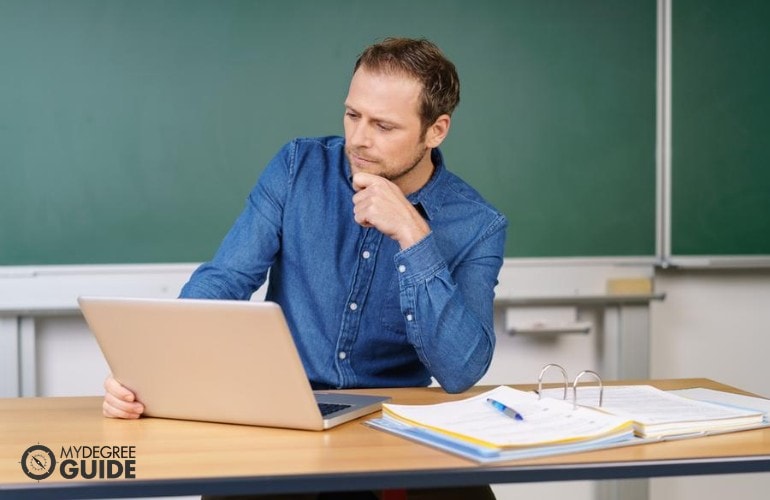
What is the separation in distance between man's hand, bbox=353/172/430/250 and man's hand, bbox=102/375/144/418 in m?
0.53

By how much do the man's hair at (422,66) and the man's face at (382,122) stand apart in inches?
0.7

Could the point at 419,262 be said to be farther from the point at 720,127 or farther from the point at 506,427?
the point at 720,127

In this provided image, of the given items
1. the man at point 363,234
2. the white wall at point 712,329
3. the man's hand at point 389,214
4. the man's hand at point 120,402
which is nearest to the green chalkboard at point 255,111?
the white wall at point 712,329

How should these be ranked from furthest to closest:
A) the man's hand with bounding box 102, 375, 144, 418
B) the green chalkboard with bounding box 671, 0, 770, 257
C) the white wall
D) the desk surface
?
the white wall
the green chalkboard with bounding box 671, 0, 770, 257
the man's hand with bounding box 102, 375, 144, 418
the desk surface

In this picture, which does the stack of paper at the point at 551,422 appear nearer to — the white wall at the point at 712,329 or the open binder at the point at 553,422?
the open binder at the point at 553,422

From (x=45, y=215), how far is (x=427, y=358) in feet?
4.61

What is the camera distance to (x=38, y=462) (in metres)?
1.32

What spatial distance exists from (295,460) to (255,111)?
169 centimetres

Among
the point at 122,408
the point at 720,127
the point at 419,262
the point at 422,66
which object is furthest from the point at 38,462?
the point at 720,127

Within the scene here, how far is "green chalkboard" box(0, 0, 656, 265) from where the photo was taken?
2742 millimetres

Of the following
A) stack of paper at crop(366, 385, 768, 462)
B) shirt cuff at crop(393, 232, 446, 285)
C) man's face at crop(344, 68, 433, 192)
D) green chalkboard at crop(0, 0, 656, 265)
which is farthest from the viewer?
green chalkboard at crop(0, 0, 656, 265)

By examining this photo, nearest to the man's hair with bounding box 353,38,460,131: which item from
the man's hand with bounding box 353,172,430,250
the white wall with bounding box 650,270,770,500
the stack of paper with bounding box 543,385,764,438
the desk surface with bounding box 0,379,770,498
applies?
the man's hand with bounding box 353,172,430,250

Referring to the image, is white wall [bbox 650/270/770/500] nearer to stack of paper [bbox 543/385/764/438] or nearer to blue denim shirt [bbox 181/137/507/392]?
blue denim shirt [bbox 181/137/507/392]

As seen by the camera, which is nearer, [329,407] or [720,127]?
[329,407]
